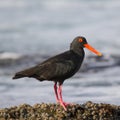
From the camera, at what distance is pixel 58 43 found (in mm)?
24703

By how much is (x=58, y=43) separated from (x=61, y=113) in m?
14.1

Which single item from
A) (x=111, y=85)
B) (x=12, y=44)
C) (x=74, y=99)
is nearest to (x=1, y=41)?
(x=12, y=44)

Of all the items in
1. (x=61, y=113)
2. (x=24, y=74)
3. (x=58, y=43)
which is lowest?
(x=61, y=113)

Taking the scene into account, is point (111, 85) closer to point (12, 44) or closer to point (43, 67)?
point (43, 67)

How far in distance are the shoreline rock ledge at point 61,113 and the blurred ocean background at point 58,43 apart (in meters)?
3.33

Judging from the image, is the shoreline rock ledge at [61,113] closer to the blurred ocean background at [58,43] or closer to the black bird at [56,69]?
the black bird at [56,69]

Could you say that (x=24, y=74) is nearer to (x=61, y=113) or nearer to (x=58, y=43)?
(x=61, y=113)

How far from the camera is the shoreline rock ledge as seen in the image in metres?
10.7

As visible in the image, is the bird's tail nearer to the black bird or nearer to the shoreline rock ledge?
the black bird

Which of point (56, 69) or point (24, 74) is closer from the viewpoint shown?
point (24, 74)

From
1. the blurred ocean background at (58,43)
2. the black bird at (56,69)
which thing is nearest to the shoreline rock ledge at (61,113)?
the black bird at (56,69)

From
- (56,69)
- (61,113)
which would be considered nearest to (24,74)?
(56,69)

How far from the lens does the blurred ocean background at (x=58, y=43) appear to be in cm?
1590

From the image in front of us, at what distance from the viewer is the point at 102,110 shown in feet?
35.7
